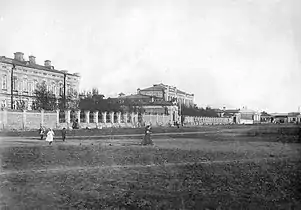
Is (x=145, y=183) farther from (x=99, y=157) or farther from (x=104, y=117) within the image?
(x=104, y=117)

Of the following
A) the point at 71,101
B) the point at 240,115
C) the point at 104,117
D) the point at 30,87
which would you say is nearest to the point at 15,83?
the point at 30,87

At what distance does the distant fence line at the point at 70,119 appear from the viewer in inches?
1065

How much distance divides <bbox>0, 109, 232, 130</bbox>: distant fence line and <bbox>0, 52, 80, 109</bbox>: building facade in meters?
3.44

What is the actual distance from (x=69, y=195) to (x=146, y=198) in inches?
64.1

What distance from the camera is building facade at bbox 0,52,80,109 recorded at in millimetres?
34906

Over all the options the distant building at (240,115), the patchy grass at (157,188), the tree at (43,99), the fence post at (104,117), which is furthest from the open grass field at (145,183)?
the distant building at (240,115)

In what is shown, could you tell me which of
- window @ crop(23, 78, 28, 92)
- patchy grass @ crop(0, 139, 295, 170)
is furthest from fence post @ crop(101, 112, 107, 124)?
patchy grass @ crop(0, 139, 295, 170)

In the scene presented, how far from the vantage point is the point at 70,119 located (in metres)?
32.7

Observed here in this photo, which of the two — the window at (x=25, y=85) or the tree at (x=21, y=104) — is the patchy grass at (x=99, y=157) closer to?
the tree at (x=21, y=104)

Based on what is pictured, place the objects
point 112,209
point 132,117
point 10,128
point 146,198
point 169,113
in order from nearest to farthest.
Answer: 1. point 112,209
2. point 146,198
3. point 10,128
4. point 132,117
5. point 169,113

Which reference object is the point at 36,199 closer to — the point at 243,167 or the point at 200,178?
the point at 200,178

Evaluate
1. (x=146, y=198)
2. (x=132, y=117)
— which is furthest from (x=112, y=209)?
(x=132, y=117)

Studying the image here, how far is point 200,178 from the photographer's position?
9.66 meters

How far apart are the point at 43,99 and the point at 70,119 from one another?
7.75 meters
